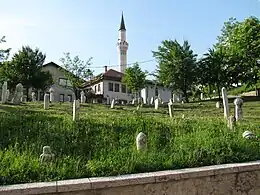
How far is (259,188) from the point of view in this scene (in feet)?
21.3

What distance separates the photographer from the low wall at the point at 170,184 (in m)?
5.23

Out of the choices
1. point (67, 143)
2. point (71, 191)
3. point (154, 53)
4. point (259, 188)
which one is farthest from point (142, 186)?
point (154, 53)

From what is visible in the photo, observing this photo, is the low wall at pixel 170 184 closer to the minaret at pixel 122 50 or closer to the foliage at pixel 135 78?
the foliage at pixel 135 78

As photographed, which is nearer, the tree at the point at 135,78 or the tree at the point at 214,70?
the tree at the point at 214,70

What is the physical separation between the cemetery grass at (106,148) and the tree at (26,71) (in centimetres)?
3778

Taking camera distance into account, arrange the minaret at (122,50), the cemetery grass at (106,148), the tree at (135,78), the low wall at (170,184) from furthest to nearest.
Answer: the minaret at (122,50) → the tree at (135,78) → the cemetery grass at (106,148) → the low wall at (170,184)

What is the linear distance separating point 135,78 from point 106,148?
4372cm

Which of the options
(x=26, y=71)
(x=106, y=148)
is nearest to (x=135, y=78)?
(x=26, y=71)

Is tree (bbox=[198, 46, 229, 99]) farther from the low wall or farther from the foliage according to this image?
the low wall

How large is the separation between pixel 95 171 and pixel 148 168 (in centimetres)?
96

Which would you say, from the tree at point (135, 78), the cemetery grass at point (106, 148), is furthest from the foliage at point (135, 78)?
the cemetery grass at point (106, 148)

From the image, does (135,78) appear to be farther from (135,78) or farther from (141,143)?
(141,143)

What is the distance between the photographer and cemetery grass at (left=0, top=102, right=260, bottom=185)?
19.5ft

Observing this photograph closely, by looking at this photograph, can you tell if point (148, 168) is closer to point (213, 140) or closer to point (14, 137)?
point (213, 140)
